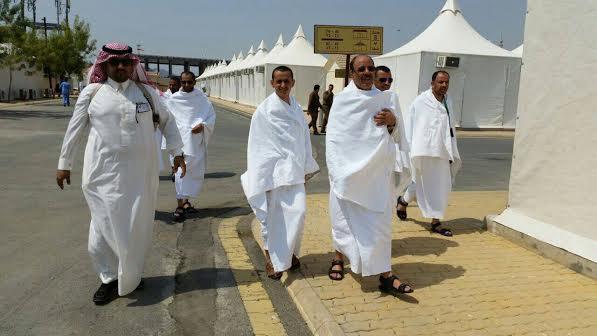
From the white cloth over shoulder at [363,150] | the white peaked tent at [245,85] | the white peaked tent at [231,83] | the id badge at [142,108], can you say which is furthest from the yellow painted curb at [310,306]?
the white peaked tent at [231,83]

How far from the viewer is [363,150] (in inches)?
153

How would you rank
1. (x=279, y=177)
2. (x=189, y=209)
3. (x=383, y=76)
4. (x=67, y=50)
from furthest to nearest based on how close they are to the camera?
(x=67, y=50) → (x=189, y=209) → (x=383, y=76) → (x=279, y=177)

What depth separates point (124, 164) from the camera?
3.80m

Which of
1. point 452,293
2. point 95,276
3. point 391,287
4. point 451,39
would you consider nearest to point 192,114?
point 95,276

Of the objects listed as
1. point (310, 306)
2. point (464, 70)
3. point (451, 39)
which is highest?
point (451, 39)

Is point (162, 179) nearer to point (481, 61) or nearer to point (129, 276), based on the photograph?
point (129, 276)

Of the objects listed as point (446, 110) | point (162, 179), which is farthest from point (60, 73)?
point (446, 110)

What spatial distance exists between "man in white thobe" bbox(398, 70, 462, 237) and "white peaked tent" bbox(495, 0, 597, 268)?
2.23ft

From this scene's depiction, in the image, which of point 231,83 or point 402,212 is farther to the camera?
point 231,83

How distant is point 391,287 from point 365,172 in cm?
90

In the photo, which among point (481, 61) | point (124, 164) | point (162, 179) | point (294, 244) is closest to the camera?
point (124, 164)

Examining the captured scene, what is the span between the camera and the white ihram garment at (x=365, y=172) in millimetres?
3842

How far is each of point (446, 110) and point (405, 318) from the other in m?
2.96

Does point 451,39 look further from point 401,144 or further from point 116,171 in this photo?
point 116,171
